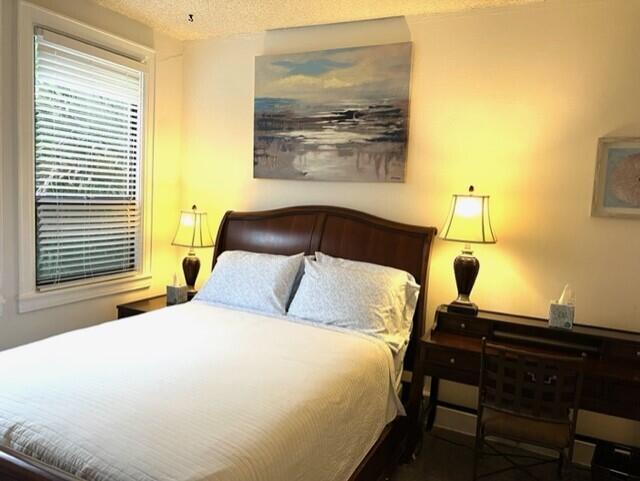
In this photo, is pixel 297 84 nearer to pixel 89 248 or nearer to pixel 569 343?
pixel 89 248

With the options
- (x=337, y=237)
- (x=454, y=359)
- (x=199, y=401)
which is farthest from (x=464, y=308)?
(x=199, y=401)

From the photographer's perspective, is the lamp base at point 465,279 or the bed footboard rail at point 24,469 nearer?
the bed footboard rail at point 24,469

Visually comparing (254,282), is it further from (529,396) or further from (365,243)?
(529,396)

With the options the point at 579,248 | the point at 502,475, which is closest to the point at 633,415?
the point at 502,475

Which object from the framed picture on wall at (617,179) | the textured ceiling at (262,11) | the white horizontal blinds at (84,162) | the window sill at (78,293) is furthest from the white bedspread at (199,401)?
the textured ceiling at (262,11)

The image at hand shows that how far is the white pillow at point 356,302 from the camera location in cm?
257

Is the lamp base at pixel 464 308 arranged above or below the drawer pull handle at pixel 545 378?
above

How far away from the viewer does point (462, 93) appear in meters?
2.92

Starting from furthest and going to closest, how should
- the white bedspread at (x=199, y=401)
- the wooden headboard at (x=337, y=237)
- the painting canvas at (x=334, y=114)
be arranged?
1. the painting canvas at (x=334, y=114)
2. the wooden headboard at (x=337, y=237)
3. the white bedspread at (x=199, y=401)

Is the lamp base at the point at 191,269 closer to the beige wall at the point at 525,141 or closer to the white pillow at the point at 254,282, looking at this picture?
the white pillow at the point at 254,282

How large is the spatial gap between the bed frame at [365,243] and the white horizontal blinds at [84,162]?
0.74 metres

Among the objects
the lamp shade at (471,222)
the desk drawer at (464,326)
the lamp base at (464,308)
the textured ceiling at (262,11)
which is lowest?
the desk drawer at (464,326)

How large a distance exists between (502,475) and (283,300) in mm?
1547

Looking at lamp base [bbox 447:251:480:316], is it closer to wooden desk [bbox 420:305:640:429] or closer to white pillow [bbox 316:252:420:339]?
wooden desk [bbox 420:305:640:429]
